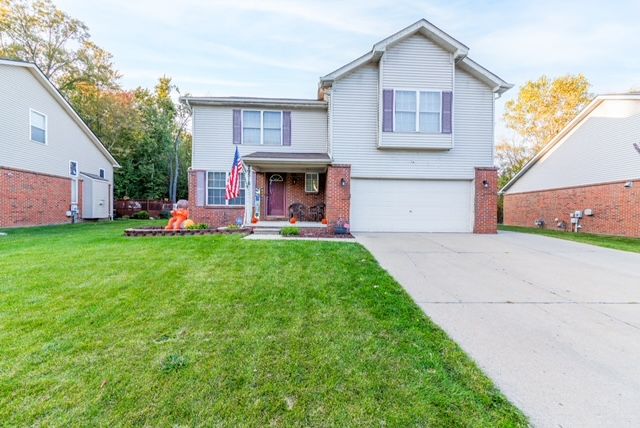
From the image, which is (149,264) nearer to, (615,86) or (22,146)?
(22,146)

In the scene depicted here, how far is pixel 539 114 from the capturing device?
2562 cm

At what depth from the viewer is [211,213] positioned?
13070 mm

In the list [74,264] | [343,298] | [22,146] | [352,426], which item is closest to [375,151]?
[343,298]

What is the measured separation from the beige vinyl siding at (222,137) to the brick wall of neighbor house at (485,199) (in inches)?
272

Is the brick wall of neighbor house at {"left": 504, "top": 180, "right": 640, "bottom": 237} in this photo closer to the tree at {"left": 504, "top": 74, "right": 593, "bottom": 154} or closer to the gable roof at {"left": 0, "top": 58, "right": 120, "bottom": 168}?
the tree at {"left": 504, "top": 74, "right": 593, "bottom": 154}

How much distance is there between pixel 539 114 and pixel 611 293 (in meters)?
27.1

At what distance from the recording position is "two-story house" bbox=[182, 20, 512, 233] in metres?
11.3

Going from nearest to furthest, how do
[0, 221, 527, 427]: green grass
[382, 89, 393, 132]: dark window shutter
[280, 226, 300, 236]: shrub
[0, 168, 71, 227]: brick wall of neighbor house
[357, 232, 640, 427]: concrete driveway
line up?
[0, 221, 527, 427]: green grass
[357, 232, 640, 427]: concrete driveway
[280, 226, 300, 236]: shrub
[382, 89, 393, 132]: dark window shutter
[0, 168, 71, 227]: brick wall of neighbor house

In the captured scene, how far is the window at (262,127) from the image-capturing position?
13.0 m

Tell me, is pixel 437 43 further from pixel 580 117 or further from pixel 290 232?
pixel 580 117

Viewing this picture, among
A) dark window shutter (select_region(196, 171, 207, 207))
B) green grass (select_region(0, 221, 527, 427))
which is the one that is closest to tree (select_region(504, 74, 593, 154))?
dark window shutter (select_region(196, 171, 207, 207))

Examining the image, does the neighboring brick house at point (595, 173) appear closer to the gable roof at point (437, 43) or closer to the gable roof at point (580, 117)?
the gable roof at point (580, 117)

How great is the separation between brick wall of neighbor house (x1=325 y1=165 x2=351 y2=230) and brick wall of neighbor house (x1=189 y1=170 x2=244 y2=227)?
422cm

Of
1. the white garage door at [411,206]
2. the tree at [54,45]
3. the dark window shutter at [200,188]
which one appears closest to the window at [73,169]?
the dark window shutter at [200,188]
